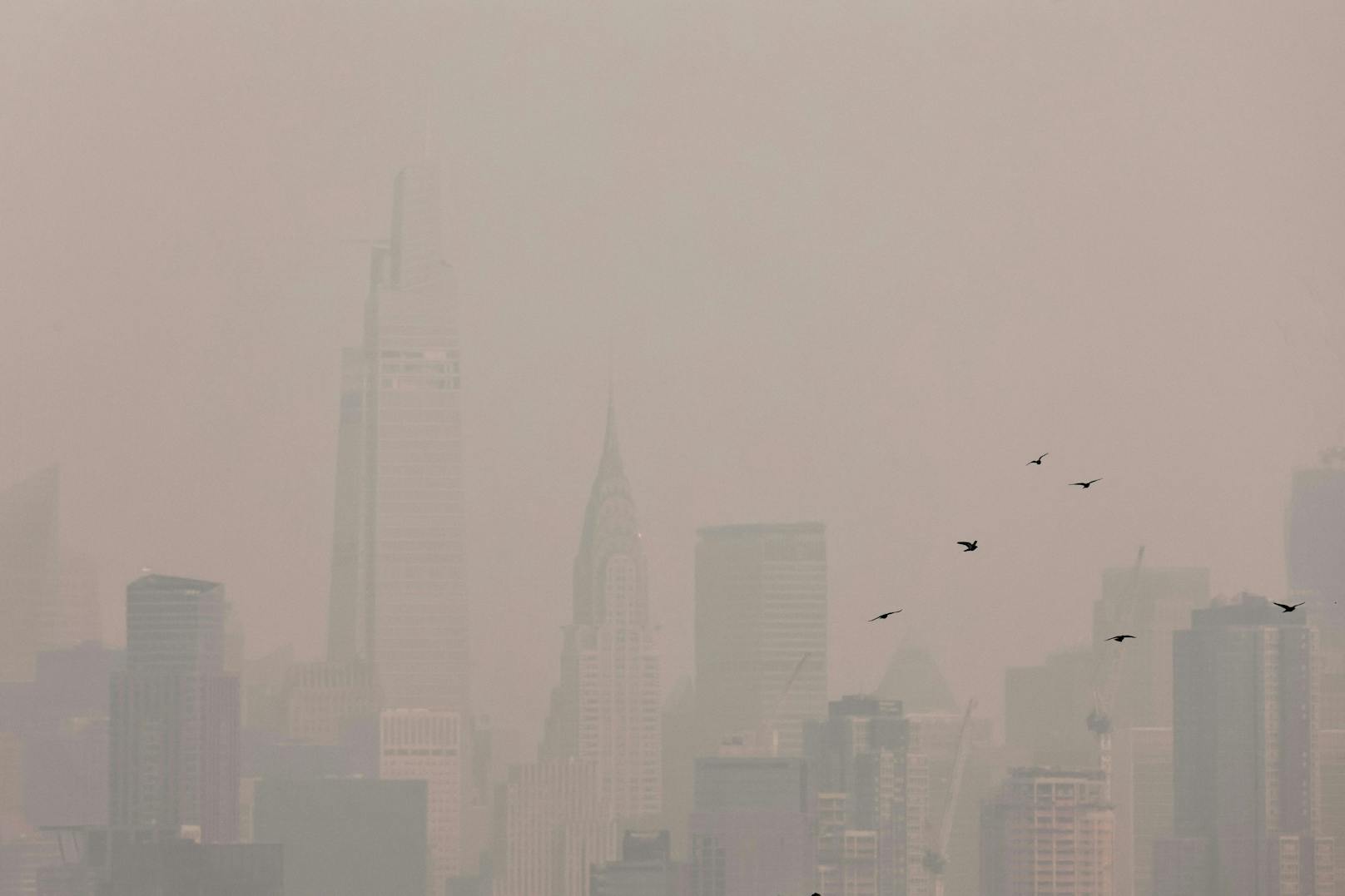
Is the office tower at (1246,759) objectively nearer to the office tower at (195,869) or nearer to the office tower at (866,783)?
the office tower at (866,783)

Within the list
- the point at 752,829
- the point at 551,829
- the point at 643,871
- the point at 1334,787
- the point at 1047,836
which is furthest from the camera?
the point at 1334,787

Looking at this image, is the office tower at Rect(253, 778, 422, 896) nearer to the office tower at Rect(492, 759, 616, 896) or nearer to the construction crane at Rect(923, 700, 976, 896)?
the office tower at Rect(492, 759, 616, 896)

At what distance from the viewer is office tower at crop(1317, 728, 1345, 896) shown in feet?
203

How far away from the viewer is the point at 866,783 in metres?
62.1

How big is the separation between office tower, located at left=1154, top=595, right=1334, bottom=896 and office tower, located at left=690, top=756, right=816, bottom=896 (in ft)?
26.3

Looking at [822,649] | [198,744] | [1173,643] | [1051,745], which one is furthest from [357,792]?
[1173,643]

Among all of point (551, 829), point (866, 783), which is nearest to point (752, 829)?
point (866, 783)

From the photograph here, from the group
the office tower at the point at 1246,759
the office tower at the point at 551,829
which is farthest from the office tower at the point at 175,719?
the office tower at the point at 1246,759

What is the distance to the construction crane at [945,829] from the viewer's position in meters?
60.9

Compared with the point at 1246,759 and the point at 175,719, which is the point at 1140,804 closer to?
the point at 1246,759

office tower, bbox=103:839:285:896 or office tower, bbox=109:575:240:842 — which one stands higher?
office tower, bbox=109:575:240:842

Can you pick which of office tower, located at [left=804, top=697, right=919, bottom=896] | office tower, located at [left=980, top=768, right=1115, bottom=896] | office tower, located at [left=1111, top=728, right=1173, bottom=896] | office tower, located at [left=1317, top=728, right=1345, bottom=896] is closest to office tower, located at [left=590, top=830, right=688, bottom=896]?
office tower, located at [left=804, top=697, right=919, bottom=896]

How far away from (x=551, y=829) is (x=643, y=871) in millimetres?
4021

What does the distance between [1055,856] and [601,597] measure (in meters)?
17.0
